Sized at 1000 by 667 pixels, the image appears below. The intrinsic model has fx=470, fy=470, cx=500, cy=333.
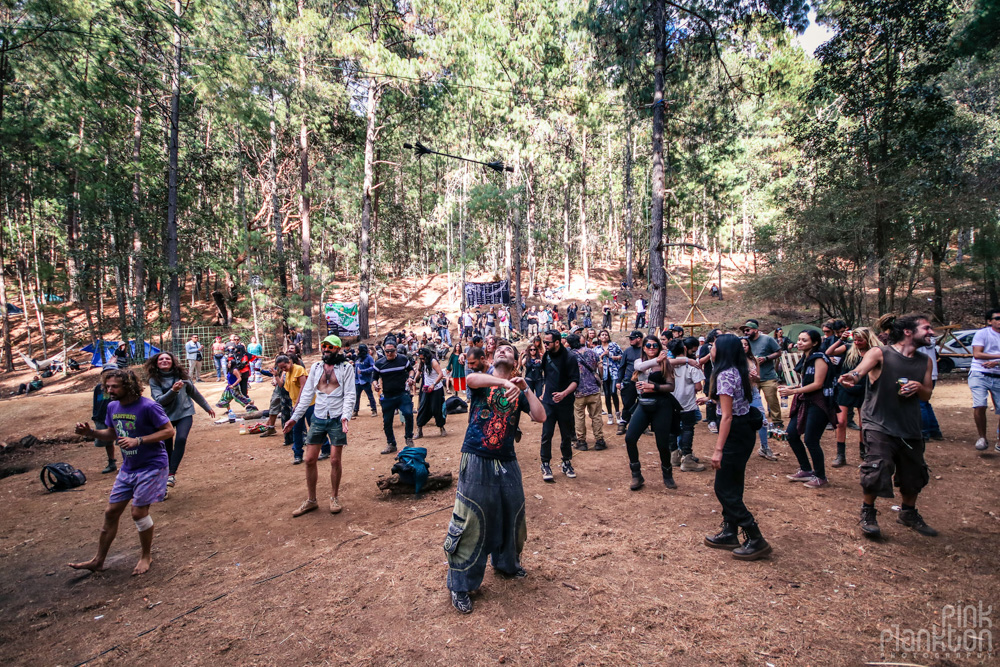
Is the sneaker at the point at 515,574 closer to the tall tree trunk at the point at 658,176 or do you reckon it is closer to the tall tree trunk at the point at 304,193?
the tall tree trunk at the point at 658,176

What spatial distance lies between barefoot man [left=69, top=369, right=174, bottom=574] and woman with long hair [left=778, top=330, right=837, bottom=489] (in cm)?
638

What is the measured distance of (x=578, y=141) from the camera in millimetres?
34031

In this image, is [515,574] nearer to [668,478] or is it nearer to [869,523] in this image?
[668,478]

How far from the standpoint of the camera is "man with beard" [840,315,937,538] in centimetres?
410

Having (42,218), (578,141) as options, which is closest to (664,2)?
(578,141)

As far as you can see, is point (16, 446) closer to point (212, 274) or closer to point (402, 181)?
point (402, 181)

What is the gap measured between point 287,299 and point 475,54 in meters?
14.2

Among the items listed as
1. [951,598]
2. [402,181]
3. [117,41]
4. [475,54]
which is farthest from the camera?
[402,181]

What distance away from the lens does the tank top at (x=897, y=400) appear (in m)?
4.10

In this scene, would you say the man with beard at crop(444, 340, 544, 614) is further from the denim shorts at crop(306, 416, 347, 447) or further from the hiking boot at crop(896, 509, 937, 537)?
the hiking boot at crop(896, 509, 937, 537)

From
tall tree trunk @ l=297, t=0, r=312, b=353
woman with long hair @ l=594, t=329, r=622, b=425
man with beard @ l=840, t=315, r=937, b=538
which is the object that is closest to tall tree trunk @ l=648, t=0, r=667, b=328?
woman with long hair @ l=594, t=329, r=622, b=425

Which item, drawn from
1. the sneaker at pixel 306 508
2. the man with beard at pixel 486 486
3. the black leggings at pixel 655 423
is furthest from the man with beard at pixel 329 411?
the black leggings at pixel 655 423

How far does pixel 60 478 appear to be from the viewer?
686 cm

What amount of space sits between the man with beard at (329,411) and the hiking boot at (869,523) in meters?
5.15
